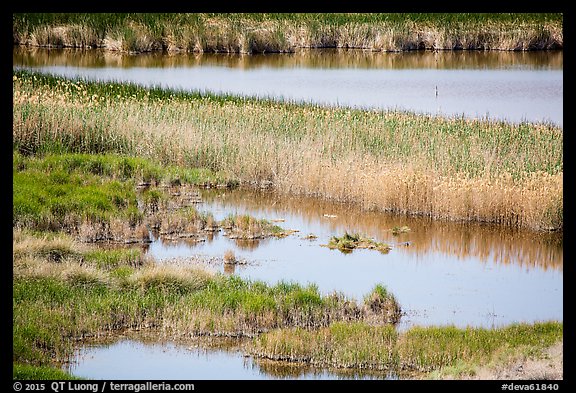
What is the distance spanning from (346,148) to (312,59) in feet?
70.8

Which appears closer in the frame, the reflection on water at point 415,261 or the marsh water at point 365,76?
the reflection on water at point 415,261

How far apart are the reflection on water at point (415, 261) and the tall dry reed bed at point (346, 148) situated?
Answer: 469mm

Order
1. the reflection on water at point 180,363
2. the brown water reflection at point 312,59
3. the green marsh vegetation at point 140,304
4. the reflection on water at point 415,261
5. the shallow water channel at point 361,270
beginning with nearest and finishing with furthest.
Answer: the reflection on water at point 180,363 → the shallow water channel at point 361,270 → the green marsh vegetation at point 140,304 → the reflection on water at point 415,261 → the brown water reflection at point 312,59

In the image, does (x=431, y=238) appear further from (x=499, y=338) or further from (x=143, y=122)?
(x=143, y=122)

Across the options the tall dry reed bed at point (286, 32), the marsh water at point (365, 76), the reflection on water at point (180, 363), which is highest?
the tall dry reed bed at point (286, 32)

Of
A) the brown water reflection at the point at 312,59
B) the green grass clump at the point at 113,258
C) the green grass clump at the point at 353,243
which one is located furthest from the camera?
the brown water reflection at the point at 312,59

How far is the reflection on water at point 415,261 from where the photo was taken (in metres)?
13.1

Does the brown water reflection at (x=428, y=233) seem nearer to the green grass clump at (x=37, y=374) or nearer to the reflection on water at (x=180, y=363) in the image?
the reflection on water at (x=180, y=363)

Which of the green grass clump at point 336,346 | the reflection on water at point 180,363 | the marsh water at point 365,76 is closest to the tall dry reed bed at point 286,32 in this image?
the marsh water at point 365,76

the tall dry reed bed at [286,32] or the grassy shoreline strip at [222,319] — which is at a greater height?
the tall dry reed bed at [286,32]

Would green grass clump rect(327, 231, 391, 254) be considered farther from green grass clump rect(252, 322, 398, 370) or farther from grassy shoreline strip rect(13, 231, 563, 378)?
green grass clump rect(252, 322, 398, 370)
